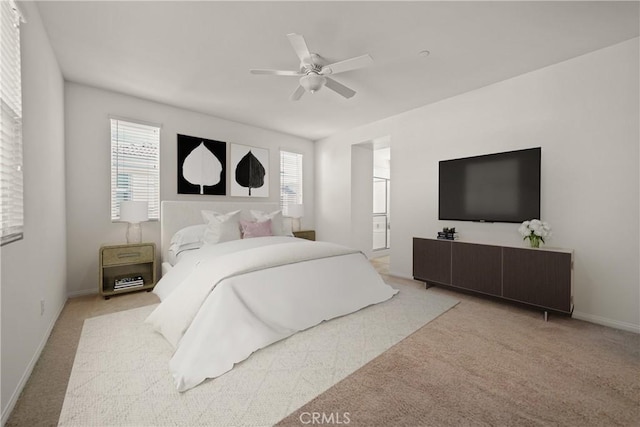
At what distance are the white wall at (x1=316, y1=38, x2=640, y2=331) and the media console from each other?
0.40 meters

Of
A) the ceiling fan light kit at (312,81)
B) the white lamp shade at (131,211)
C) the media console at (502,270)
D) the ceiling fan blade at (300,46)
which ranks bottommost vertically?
the media console at (502,270)

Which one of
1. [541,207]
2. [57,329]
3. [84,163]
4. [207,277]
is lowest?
[57,329]

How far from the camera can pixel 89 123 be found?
133 inches

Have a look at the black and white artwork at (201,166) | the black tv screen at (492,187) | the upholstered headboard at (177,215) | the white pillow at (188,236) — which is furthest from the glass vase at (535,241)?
the black and white artwork at (201,166)

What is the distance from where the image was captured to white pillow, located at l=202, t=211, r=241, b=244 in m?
3.55

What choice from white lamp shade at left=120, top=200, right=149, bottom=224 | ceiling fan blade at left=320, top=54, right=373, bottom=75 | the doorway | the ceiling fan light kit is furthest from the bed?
the doorway

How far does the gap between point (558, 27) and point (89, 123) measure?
5.04m

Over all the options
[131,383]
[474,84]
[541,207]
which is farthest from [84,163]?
[541,207]

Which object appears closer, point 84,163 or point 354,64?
point 354,64

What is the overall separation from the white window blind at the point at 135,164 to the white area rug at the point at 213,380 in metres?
1.69

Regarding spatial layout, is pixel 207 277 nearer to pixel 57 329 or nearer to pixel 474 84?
pixel 57 329

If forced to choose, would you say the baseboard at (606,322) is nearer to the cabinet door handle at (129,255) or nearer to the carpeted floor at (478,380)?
the carpeted floor at (478,380)

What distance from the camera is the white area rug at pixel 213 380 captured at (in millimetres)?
1407

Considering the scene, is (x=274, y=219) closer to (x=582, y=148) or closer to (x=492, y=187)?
(x=492, y=187)
